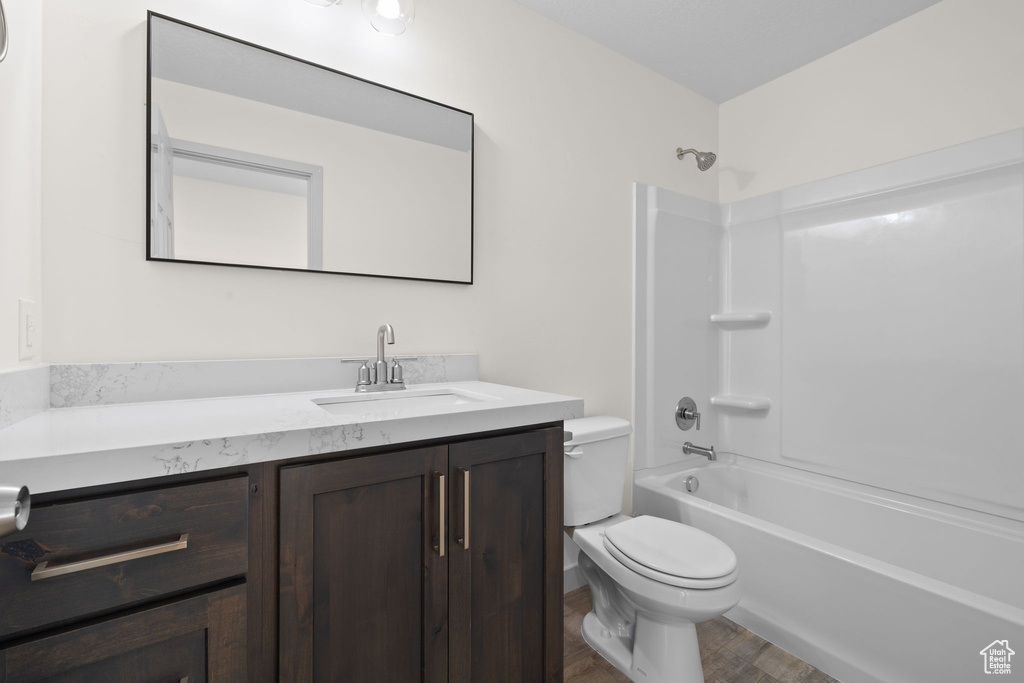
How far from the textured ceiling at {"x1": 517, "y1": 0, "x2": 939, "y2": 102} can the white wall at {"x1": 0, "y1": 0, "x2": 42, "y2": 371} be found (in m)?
1.61

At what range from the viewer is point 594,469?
1768 mm

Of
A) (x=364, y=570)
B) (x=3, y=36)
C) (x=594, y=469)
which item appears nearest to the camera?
(x=3, y=36)

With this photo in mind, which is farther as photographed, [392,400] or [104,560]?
[392,400]

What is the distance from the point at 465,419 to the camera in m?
1.01

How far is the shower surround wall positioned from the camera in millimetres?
1793

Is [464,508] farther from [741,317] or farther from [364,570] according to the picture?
[741,317]

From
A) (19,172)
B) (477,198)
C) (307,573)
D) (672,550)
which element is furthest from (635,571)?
(19,172)

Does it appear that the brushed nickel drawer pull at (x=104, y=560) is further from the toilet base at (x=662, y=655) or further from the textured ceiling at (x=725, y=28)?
the textured ceiling at (x=725, y=28)

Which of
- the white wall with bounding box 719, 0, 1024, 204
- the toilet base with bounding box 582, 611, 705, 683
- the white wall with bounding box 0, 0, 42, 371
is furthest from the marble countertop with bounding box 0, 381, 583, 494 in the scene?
the white wall with bounding box 719, 0, 1024, 204

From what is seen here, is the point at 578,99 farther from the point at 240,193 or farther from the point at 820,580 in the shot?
the point at 820,580

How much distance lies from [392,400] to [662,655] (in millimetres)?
1159

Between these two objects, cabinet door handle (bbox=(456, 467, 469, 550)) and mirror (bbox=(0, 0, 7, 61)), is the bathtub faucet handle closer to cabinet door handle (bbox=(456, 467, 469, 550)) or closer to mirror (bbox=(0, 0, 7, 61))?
cabinet door handle (bbox=(456, 467, 469, 550))

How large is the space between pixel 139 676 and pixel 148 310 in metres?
0.88

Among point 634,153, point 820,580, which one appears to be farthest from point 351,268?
point 820,580
